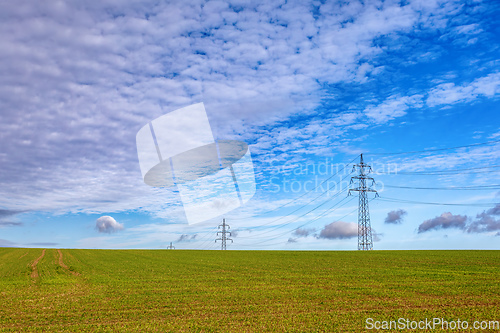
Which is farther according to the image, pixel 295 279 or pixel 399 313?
pixel 295 279

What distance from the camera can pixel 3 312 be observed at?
55.3 feet

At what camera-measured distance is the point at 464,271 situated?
3156 cm

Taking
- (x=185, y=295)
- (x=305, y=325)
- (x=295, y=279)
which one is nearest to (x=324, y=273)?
(x=295, y=279)

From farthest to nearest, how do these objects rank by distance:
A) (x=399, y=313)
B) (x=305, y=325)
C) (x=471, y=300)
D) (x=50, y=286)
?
(x=50, y=286)
(x=471, y=300)
(x=399, y=313)
(x=305, y=325)

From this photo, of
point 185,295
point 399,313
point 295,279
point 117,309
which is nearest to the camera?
point 399,313

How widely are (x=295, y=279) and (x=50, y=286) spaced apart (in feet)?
59.1

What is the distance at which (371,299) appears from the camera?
19.0 m

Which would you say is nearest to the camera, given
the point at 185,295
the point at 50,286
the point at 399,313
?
the point at 399,313

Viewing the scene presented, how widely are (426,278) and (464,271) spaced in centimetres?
708

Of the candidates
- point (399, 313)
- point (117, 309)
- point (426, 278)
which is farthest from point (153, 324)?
point (426, 278)

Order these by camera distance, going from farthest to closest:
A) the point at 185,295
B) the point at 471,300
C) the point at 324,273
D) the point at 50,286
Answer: the point at 324,273, the point at 50,286, the point at 185,295, the point at 471,300

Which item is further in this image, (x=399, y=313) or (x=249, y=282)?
(x=249, y=282)

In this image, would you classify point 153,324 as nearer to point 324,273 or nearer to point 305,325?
point 305,325

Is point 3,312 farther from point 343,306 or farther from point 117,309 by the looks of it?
point 343,306
